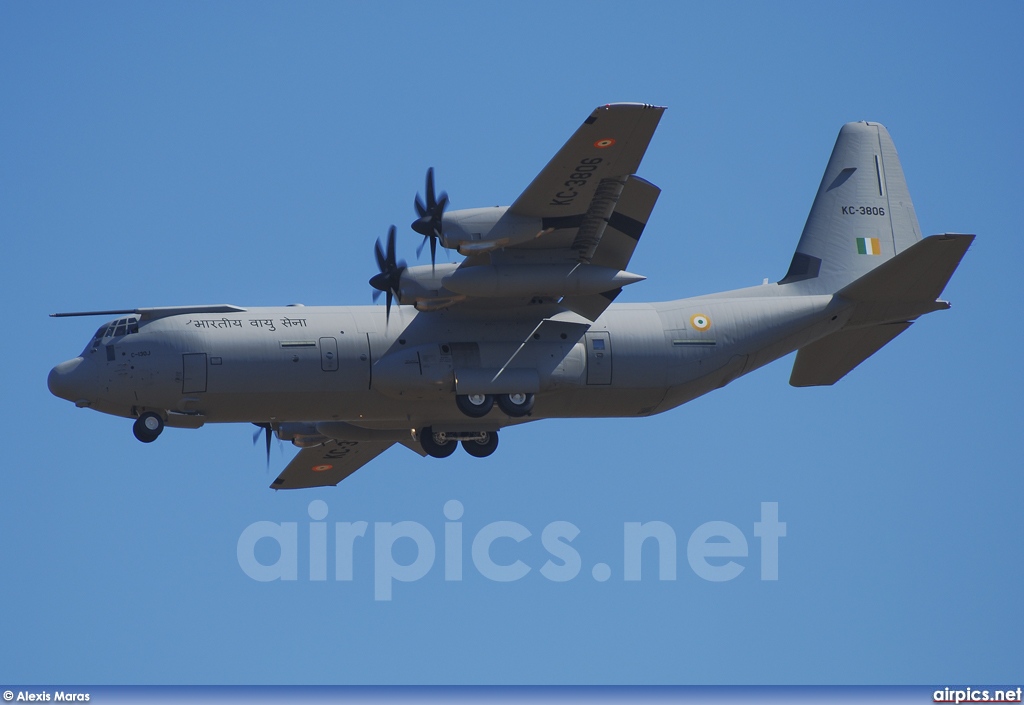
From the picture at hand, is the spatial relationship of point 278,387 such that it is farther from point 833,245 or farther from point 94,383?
point 833,245

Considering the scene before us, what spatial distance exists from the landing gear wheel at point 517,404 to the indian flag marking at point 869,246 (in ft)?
26.3

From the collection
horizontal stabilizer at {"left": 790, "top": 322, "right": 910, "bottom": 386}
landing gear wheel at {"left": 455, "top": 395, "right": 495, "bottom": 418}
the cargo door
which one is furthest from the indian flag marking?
landing gear wheel at {"left": 455, "top": 395, "right": 495, "bottom": 418}

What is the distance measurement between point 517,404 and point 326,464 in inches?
275

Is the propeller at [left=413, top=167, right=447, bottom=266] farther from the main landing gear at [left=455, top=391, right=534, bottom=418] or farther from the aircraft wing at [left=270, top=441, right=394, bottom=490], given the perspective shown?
the aircraft wing at [left=270, top=441, right=394, bottom=490]

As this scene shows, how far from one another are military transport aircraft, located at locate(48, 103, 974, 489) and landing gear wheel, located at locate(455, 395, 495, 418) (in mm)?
56

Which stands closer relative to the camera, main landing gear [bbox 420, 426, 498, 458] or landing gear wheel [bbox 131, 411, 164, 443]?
landing gear wheel [bbox 131, 411, 164, 443]

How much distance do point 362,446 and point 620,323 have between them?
7.19 metres

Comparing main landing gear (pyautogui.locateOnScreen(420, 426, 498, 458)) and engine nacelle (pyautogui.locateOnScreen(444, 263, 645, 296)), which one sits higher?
engine nacelle (pyautogui.locateOnScreen(444, 263, 645, 296))

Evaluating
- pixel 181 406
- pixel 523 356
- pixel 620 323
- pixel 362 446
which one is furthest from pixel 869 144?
pixel 181 406

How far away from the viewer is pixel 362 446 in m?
32.2

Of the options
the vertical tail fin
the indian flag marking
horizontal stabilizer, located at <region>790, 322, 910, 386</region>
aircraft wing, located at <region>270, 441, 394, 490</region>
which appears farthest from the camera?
aircraft wing, located at <region>270, 441, 394, 490</region>

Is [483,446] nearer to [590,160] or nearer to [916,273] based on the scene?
[590,160]

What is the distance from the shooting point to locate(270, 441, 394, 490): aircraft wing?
32.1m

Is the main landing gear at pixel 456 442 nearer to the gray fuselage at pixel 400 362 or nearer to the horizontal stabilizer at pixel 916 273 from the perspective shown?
the gray fuselage at pixel 400 362
